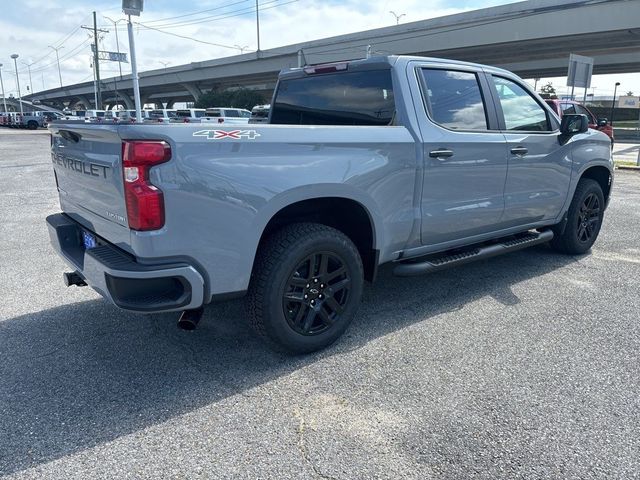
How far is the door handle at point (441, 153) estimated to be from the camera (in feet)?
12.1

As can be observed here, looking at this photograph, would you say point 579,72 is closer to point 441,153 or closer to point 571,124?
point 571,124

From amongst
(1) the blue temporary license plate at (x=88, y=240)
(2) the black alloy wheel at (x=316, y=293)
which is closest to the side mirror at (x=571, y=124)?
(2) the black alloy wheel at (x=316, y=293)

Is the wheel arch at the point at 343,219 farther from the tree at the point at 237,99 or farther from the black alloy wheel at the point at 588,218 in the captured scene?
the tree at the point at 237,99

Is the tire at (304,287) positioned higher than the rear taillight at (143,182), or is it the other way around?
the rear taillight at (143,182)

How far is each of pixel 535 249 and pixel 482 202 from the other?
219cm

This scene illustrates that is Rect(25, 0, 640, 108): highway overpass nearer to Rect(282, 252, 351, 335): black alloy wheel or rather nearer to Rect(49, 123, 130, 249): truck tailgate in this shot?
Rect(49, 123, 130, 249): truck tailgate

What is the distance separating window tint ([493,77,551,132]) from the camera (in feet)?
14.6

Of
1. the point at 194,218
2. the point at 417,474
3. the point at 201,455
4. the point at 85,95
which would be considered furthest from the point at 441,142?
the point at 85,95

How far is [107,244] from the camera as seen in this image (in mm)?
3041

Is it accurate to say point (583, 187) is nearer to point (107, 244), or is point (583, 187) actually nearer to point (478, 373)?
point (478, 373)

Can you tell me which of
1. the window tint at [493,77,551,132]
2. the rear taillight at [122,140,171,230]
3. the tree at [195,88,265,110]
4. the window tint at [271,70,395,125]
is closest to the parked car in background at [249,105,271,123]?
the window tint at [271,70,395,125]

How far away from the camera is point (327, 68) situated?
4.14 m

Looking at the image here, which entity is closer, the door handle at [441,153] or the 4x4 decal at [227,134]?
the 4x4 decal at [227,134]

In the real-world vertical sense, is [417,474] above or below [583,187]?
below
